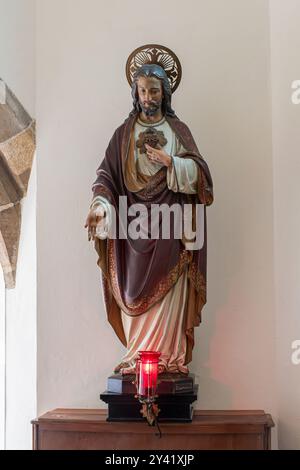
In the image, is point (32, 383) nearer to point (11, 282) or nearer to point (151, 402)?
point (11, 282)

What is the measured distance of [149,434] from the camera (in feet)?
9.84

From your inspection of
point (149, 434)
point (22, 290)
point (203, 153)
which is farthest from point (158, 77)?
point (149, 434)

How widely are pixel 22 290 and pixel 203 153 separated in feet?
3.41

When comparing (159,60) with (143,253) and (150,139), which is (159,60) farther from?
(143,253)

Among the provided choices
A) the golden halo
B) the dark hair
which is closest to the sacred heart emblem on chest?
the dark hair

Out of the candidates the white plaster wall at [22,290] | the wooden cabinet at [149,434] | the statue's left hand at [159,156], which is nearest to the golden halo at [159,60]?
the statue's left hand at [159,156]

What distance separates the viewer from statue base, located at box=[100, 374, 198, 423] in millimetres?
3014

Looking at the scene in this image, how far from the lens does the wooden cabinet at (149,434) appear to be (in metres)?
3.00

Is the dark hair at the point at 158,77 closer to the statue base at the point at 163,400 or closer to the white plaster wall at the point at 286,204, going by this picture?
the white plaster wall at the point at 286,204

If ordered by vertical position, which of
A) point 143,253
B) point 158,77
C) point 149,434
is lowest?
Answer: point 149,434

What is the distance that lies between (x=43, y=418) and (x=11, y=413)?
0.58 m

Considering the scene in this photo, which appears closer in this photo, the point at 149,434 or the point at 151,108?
the point at 149,434

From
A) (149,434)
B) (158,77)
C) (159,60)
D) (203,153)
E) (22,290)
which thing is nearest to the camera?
(149,434)

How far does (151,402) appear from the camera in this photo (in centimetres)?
283
